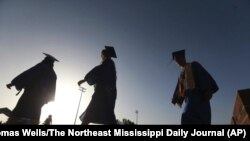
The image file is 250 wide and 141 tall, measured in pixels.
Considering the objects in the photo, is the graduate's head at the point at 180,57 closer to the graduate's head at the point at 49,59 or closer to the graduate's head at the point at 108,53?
the graduate's head at the point at 108,53

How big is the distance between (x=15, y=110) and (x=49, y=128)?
3309 mm

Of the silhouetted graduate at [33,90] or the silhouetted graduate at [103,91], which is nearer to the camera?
the silhouetted graduate at [103,91]

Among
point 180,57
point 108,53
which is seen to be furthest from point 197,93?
point 108,53

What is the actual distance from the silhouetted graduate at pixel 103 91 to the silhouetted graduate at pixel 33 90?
1464 millimetres

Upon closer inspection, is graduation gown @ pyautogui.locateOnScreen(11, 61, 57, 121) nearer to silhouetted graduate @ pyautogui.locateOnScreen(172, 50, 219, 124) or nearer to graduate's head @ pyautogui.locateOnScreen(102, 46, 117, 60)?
graduate's head @ pyautogui.locateOnScreen(102, 46, 117, 60)

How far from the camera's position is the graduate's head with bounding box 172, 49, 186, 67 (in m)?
5.52

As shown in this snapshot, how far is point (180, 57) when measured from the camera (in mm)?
5629


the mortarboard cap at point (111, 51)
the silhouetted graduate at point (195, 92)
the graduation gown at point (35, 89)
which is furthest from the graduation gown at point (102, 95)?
the silhouetted graduate at point (195, 92)

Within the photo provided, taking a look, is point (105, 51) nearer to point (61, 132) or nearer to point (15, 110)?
point (15, 110)

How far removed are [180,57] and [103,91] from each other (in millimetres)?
2216

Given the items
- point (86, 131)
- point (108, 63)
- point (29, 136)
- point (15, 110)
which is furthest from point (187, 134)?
point (15, 110)

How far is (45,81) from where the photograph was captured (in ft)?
22.5

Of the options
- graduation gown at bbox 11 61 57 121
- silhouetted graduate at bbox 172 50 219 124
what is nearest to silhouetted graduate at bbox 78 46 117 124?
graduation gown at bbox 11 61 57 121

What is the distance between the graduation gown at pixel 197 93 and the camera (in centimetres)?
447
